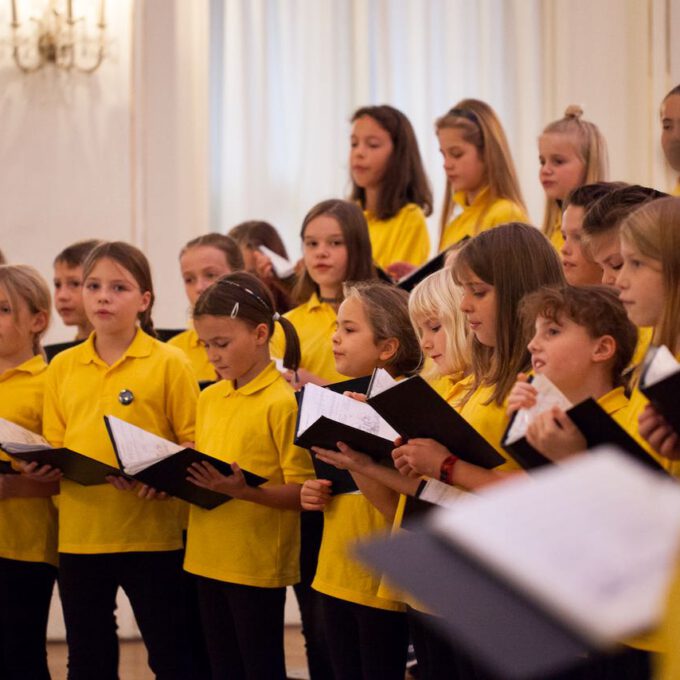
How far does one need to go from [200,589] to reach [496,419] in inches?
43.0

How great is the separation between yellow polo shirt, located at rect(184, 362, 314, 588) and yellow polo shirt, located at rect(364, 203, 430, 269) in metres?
1.23

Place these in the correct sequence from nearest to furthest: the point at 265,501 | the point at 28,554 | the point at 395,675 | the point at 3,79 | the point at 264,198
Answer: the point at 395,675, the point at 265,501, the point at 28,554, the point at 3,79, the point at 264,198

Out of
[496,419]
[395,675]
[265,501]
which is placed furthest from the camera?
[265,501]

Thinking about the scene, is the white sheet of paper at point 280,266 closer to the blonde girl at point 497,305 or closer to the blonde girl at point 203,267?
the blonde girl at point 203,267

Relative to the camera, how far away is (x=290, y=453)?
3029mm

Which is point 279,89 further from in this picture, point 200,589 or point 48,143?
point 200,589

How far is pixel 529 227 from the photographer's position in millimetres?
2568

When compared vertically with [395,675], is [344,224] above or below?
above

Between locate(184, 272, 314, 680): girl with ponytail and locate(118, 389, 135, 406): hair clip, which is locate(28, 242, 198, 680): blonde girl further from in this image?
locate(184, 272, 314, 680): girl with ponytail

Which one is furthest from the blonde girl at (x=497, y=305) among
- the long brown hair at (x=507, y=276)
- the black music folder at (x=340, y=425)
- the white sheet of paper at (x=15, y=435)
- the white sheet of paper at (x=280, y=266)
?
the white sheet of paper at (x=280, y=266)

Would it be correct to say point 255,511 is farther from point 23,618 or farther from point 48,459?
point 23,618

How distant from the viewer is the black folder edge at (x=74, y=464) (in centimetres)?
302

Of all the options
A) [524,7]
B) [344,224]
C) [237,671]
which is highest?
[524,7]

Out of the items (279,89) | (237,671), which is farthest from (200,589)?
(279,89)
